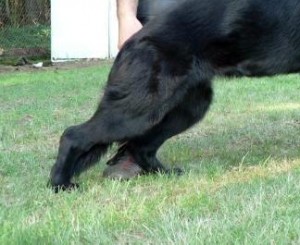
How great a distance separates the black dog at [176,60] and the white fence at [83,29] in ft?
34.1

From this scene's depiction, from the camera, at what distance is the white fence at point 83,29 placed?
13656 mm

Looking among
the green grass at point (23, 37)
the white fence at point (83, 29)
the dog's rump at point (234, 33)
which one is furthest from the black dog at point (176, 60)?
the green grass at point (23, 37)

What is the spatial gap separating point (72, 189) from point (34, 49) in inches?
480

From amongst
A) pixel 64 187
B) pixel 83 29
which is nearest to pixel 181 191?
pixel 64 187

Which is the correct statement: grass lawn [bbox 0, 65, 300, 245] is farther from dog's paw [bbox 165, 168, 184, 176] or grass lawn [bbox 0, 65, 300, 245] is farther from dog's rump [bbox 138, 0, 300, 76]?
dog's rump [bbox 138, 0, 300, 76]

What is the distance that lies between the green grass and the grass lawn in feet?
33.6

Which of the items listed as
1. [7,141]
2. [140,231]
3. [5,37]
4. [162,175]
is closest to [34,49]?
[5,37]

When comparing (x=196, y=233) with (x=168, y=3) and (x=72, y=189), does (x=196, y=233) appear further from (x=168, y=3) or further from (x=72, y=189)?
(x=168, y=3)

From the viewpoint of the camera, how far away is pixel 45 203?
302cm

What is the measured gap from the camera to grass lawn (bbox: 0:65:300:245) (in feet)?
7.96

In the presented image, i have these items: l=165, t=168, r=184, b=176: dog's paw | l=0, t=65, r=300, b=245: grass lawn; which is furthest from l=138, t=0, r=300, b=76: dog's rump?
l=165, t=168, r=184, b=176: dog's paw

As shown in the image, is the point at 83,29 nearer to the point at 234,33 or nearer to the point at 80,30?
the point at 80,30

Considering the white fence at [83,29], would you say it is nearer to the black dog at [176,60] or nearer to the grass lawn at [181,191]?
the grass lawn at [181,191]

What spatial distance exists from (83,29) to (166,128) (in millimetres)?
10265
